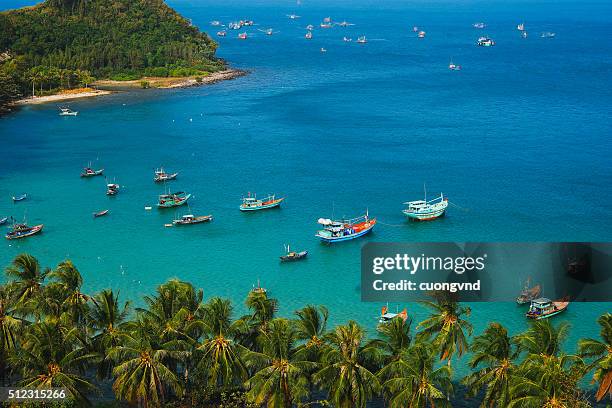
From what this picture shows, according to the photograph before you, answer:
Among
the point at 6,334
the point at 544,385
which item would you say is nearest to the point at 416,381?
the point at 544,385

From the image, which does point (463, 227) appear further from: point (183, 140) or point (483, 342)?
point (183, 140)

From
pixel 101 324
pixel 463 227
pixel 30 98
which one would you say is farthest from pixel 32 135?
pixel 101 324

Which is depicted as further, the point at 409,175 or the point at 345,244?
the point at 409,175

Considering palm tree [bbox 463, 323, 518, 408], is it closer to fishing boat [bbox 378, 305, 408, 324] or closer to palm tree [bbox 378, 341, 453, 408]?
palm tree [bbox 378, 341, 453, 408]

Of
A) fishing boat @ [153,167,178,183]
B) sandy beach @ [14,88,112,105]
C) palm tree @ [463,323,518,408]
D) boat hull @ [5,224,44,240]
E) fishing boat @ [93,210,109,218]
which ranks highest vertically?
sandy beach @ [14,88,112,105]

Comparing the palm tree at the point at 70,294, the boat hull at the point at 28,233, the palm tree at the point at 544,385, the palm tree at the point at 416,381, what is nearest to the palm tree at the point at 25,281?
the palm tree at the point at 70,294

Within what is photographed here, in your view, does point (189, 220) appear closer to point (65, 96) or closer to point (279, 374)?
point (279, 374)

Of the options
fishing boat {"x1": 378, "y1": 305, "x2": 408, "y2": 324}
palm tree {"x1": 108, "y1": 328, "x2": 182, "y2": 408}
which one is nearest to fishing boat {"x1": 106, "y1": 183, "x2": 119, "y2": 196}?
fishing boat {"x1": 378, "y1": 305, "x2": 408, "y2": 324}
